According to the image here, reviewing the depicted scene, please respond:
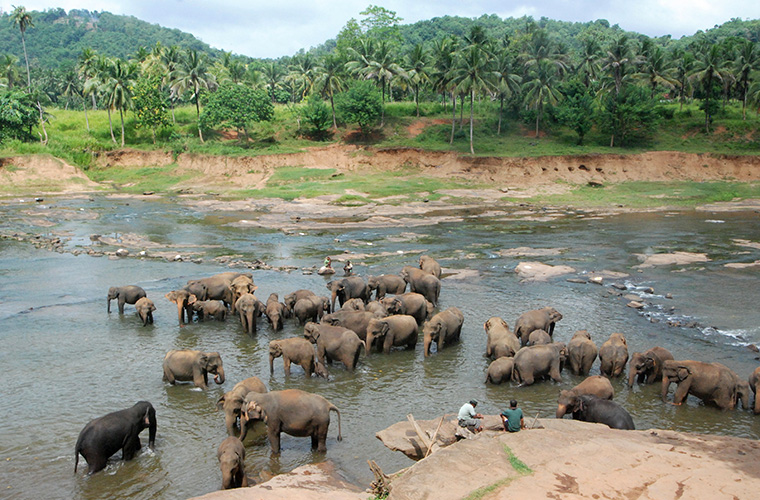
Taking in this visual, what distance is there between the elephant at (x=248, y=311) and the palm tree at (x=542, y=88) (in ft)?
161

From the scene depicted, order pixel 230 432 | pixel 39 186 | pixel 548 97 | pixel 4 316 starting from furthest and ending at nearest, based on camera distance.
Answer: pixel 548 97
pixel 39 186
pixel 4 316
pixel 230 432

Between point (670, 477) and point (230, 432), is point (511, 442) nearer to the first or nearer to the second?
point (670, 477)

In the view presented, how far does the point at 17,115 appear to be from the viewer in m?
61.0

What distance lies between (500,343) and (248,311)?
23.1ft

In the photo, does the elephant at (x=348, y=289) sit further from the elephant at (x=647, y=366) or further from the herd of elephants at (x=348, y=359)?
the elephant at (x=647, y=366)

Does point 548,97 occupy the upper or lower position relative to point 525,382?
upper

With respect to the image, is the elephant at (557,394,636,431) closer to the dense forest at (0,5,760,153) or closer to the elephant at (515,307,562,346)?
the elephant at (515,307,562,346)

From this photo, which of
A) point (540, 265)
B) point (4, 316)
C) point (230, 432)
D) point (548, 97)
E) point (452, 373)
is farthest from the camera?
point (548, 97)

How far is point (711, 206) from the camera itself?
45.3m

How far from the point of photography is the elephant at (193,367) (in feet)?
46.6

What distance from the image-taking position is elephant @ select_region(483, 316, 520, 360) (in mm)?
15703

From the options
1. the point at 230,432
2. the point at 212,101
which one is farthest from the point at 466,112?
the point at 230,432

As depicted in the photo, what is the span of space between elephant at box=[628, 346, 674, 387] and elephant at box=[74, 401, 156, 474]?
10.2 m

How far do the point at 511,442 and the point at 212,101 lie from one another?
60012 mm
